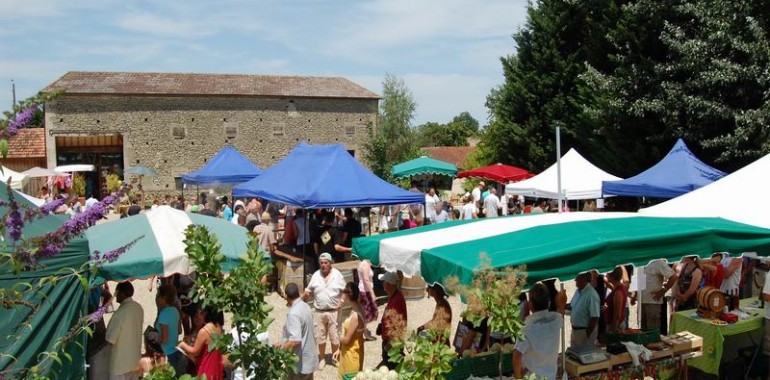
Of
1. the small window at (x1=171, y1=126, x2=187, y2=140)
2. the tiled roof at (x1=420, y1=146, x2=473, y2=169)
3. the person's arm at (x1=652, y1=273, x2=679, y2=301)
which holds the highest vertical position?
the small window at (x1=171, y1=126, x2=187, y2=140)

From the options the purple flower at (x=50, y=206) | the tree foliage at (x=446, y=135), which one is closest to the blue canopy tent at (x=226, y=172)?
the purple flower at (x=50, y=206)

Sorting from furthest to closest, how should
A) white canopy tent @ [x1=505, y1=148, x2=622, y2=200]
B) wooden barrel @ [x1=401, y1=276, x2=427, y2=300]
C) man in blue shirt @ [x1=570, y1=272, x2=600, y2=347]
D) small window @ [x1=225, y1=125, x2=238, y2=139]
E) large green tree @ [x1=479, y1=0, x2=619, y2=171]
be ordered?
small window @ [x1=225, y1=125, x2=238, y2=139] → large green tree @ [x1=479, y1=0, x2=619, y2=171] → white canopy tent @ [x1=505, y1=148, x2=622, y2=200] → wooden barrel @ [x1=401, y1=276, x2=427, y2=300] → man in blue shirt @ [x1=570, y1=272, x2=600, y2=347]

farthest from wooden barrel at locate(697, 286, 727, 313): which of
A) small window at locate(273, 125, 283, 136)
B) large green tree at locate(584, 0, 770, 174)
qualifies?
small window at locate(273, 125, 283, 136)

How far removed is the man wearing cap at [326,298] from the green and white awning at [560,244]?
47.5 inches

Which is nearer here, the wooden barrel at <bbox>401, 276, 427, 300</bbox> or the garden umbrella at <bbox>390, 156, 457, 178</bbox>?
the wooden barrel at <bbox>401, 276, 427, 300</bbox>

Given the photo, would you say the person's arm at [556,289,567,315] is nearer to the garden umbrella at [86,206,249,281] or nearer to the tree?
the garden umbrella at [86,206,249,281]

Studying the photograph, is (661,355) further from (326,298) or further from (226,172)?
(226,172)

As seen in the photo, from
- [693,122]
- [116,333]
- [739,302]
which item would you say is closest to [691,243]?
[739,302]

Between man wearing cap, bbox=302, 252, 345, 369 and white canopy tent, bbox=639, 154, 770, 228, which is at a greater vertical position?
white canopy tent, bbox=639, 154, 770, 228

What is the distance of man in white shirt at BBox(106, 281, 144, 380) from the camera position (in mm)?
5625

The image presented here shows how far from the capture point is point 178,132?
35.7 metres

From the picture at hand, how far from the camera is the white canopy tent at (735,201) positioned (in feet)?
20.4

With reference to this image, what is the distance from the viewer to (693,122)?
52.9 feet

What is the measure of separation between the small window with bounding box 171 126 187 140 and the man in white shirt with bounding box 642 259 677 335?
32.0 m
